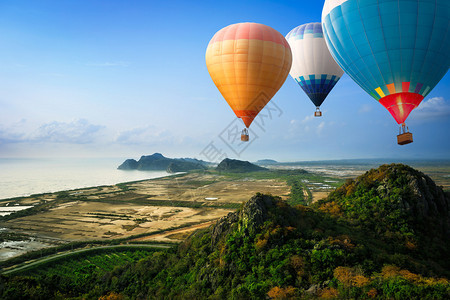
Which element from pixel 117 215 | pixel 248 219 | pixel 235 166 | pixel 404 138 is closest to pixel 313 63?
pixel 404 138

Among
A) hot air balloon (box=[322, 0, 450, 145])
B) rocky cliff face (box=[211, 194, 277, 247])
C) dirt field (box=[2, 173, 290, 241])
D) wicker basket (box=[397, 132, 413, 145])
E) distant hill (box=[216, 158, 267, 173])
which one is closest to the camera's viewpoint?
hot air balloon (box=[322, 0, 450, 145])

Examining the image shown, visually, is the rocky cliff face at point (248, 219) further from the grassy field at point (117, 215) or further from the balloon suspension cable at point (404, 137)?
the grassy field at point (117, 215)

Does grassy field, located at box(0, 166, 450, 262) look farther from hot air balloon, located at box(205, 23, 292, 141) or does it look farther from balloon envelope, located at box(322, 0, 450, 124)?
balloon envelope, located at box(322, 0, 450, 124)

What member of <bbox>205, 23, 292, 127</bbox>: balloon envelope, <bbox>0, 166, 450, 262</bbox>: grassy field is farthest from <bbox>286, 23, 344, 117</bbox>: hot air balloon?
<bbox>0, 166, 450, 262</bbox>: grassy field

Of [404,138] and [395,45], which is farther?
[404,138]

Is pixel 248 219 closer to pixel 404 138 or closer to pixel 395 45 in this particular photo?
pixel 404 138

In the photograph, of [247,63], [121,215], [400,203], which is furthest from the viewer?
[121,215]

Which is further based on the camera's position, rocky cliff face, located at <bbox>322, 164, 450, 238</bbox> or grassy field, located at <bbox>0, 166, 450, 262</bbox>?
grassy field, located at <bbox>0, 166, 450, 262</bbox>

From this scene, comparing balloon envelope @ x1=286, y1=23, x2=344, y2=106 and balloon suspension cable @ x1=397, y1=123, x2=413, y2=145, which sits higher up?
balloon envelope @ x1=286, y1=23, x2=344, y2=106
